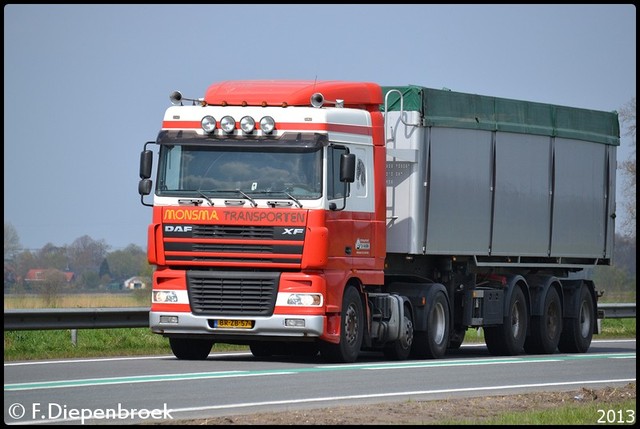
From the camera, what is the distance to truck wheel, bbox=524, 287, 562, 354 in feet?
90.2

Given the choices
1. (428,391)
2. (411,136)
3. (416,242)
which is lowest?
(428,391)

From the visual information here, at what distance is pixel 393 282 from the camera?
79.6 ft

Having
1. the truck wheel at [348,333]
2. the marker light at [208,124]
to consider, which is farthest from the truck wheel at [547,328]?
the marker light at [208,124]

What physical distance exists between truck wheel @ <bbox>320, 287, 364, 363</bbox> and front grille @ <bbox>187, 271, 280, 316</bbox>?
3.66ft

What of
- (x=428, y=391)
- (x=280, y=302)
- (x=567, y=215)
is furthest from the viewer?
(x=567, y=215)

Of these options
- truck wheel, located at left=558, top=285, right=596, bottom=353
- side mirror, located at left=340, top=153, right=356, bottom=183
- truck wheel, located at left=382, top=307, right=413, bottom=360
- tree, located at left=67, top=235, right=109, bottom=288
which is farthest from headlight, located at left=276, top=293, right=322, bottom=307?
A: tree, located at left=67, top=235, right=109, bottom=288

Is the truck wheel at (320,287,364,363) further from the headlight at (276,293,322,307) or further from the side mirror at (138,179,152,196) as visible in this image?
the side mirror at (138,179,152,196)

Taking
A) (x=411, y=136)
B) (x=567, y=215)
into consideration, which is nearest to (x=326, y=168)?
(x=411, y=136)

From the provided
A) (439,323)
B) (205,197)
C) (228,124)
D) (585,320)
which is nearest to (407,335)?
(439,323)

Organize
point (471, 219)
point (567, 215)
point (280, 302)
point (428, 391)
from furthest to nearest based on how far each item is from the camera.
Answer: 1. point (567, 215)
2. point (471, 219)
3. point (280, 302)
4. point (428, 391)

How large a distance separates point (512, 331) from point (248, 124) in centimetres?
779

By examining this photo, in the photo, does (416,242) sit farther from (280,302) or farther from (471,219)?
(280,302)

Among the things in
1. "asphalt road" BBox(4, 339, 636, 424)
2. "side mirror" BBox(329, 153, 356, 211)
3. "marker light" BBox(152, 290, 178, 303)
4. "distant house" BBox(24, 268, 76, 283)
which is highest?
"side mirror" BBox(329, 153, 356, 211)

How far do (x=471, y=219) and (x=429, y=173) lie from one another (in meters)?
1.80
